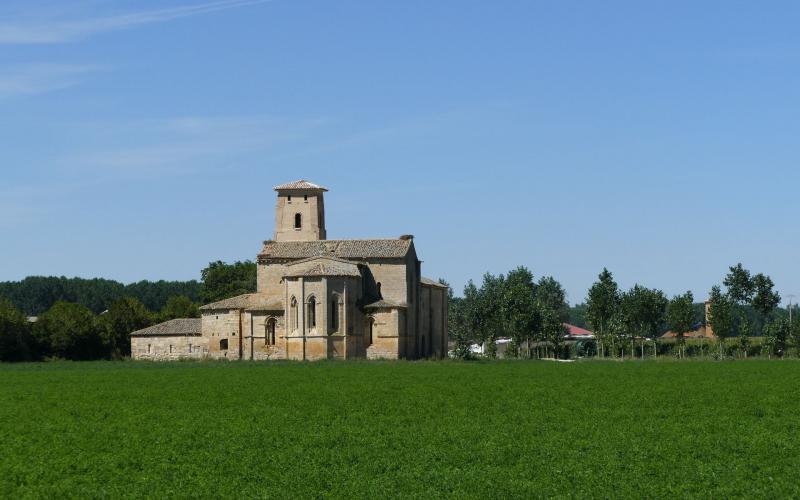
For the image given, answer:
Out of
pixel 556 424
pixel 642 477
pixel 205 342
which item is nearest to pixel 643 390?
pixel 556 424

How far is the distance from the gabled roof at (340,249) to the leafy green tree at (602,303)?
25511 mm

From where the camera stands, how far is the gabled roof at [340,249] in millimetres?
89438

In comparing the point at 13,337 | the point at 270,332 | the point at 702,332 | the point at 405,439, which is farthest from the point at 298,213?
the point at 702,332

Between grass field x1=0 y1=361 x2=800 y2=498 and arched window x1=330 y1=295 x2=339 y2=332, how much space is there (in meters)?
31.7

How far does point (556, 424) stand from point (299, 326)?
177 ft

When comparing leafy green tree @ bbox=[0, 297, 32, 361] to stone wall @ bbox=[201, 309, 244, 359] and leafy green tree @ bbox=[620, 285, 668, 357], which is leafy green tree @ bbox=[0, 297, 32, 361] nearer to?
stone wall @ bbox=[201, 309, 244, 359]

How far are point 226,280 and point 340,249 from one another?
42.0 metres

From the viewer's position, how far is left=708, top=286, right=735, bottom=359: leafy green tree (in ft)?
331

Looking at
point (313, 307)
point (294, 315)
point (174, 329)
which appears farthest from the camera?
point (174, 329)

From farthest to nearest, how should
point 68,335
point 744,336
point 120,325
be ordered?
point 120,325 < point 744,336 < point 68,335

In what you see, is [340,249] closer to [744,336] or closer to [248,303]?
[248,303]

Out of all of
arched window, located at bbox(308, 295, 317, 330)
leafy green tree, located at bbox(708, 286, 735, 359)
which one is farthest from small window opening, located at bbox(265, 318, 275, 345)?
leafy green tree, located at bbox(708, 286, 735, 359)

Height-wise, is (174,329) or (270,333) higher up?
(174,329)

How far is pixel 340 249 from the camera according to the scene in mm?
90188
